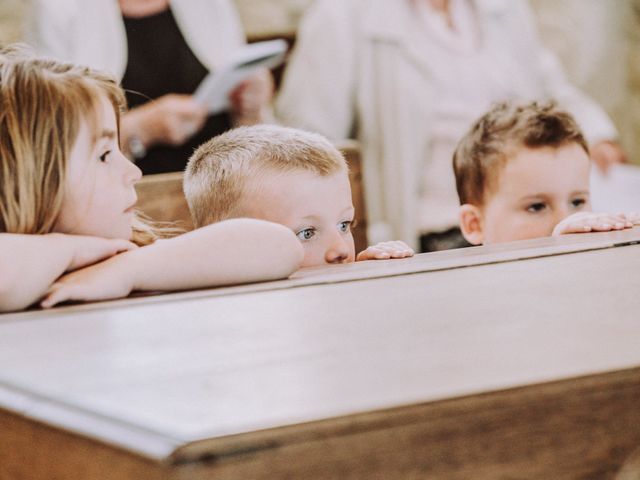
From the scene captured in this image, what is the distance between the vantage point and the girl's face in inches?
36.1

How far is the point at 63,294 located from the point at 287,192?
0.39m

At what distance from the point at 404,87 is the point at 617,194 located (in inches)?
27.5

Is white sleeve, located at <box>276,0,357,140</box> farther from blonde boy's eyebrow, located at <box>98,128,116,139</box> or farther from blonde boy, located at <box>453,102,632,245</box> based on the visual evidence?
blonde boy's eyebrow, located at <box>98,128,116,139</box>

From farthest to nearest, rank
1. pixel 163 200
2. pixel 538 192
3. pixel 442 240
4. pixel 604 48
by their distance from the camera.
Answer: pixel 604 48 → pixel 442 240 → pixel 163 200 → pixel 538 192

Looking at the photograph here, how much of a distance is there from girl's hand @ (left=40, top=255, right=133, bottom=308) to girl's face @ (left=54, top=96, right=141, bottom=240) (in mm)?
108

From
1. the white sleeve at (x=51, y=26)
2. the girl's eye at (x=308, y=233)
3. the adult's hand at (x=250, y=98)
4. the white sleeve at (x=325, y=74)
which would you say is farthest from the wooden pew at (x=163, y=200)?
the white sleeve at (x=325, y=74)

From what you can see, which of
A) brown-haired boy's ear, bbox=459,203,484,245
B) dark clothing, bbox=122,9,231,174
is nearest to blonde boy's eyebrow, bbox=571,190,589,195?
brown-haired boy's ear, bbox=459,203,484,245

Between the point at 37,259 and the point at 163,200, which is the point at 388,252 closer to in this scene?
the point at 37,259

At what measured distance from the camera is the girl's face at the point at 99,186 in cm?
92

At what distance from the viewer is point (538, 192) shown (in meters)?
1.43

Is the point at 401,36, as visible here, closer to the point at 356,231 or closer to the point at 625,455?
the point at 356,231

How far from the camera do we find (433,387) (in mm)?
458

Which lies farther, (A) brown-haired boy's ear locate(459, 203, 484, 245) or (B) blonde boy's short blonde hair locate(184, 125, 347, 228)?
(A) brown-haired boy's ear locate(459, 203, 484, 245)

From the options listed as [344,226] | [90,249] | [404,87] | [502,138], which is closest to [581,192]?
[502,138]
